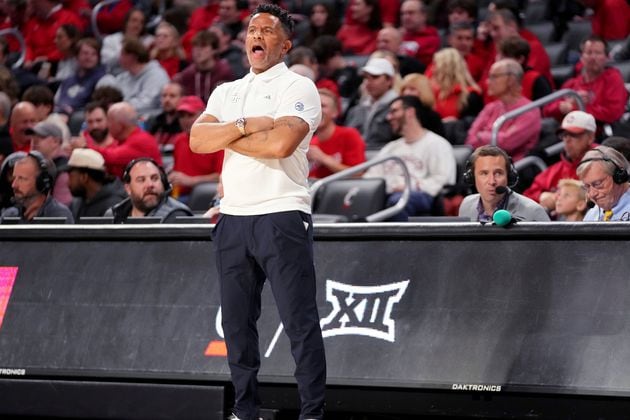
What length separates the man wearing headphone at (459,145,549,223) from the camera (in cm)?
663

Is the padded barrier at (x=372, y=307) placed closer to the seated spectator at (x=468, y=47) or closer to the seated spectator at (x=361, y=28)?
the seated spectator at (x=468, y=47)

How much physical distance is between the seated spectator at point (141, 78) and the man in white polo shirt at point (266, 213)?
724cm

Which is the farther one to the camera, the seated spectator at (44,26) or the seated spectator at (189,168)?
the seated spectator at (44,26)

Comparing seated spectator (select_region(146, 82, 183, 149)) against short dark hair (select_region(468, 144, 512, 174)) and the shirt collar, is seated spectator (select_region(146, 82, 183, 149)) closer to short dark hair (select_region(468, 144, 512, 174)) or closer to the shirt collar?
short dark hair (select_region(468, 144, 512, 174))

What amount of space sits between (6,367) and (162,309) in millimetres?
936

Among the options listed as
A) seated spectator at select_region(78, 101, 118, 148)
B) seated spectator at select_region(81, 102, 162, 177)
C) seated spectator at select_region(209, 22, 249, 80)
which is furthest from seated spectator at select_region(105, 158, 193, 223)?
seated spectator at select_region(209, 22, 249, 80)

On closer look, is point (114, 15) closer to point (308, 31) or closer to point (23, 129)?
point (308, 31)

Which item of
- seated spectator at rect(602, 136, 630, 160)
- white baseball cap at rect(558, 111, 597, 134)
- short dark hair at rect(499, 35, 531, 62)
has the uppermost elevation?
short dark hair at rect(499, 35, 531, 62)

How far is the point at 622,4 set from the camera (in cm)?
1166

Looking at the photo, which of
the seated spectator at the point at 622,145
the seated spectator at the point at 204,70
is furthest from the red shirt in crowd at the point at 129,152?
the seated spectator at the point at 622,145

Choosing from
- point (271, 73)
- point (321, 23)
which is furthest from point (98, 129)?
point (271, 73)

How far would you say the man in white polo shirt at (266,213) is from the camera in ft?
18.0

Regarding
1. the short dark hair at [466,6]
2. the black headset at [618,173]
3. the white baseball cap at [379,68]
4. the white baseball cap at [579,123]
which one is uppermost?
the short dark hair at [466,6]

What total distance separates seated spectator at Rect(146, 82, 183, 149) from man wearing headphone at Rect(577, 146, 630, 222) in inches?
236
